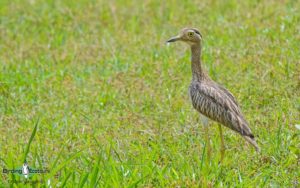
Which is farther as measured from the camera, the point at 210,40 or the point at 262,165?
the point at 210,40

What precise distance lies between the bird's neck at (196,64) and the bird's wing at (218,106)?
0.41ft

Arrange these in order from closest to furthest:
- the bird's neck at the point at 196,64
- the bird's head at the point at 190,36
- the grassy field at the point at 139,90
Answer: the grassy field at the point at 139,90 → the bird's neck at the point at 196,64 → the bird's head at the point at 190,36

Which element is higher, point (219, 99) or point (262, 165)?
point (219, 99)

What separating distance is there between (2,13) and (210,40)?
12.2 feet

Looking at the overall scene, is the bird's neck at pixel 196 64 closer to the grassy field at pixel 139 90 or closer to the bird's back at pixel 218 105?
the bird's back at pixel 218 105

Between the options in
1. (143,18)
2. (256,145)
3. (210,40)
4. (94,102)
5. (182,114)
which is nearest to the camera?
(256,145)

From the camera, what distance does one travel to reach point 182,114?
877cm

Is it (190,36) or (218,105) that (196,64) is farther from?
(218,105)

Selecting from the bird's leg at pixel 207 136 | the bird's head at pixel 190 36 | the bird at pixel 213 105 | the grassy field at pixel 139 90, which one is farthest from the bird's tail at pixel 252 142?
the bird's head at pixel 190 36

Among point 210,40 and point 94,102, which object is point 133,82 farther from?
point 210,40

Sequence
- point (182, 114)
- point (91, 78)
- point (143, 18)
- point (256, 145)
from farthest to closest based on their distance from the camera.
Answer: point (143, 18), point (91, 78), point (182, 114), point (256, 145)

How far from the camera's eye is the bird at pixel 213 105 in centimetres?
744

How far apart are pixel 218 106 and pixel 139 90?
7.01 ft

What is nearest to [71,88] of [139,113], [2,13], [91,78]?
[91,78]
